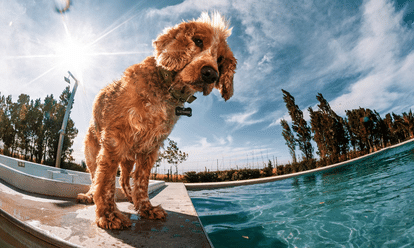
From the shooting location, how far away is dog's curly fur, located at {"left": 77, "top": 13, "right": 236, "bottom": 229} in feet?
5.25

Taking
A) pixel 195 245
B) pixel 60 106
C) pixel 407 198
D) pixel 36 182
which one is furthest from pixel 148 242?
pixel 407 198

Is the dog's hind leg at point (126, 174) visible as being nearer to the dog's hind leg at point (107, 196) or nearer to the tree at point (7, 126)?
the dog's hind leg at point (107, 196)

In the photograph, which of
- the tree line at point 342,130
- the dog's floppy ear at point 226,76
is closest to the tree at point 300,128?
the tree line at point 342,130

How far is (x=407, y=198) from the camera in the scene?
3.79m

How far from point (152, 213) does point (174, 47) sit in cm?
181

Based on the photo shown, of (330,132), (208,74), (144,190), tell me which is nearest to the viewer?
(208,74)

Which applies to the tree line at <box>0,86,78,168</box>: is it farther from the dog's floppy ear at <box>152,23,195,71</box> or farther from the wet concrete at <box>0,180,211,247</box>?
the dog's floppy ear at <box>152,23,195,71</box>

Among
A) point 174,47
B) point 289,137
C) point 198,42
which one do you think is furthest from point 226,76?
point 289,137

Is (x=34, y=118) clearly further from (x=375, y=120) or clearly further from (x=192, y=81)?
(x=375, y=120)

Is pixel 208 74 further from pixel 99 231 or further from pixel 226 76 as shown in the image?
pixel 99 231

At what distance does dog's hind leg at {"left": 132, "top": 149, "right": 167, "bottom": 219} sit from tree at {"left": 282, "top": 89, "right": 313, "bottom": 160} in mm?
26151

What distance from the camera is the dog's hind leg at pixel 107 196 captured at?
1433 millimetres

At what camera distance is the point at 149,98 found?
5.52ft

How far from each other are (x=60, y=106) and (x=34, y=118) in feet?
1.13
